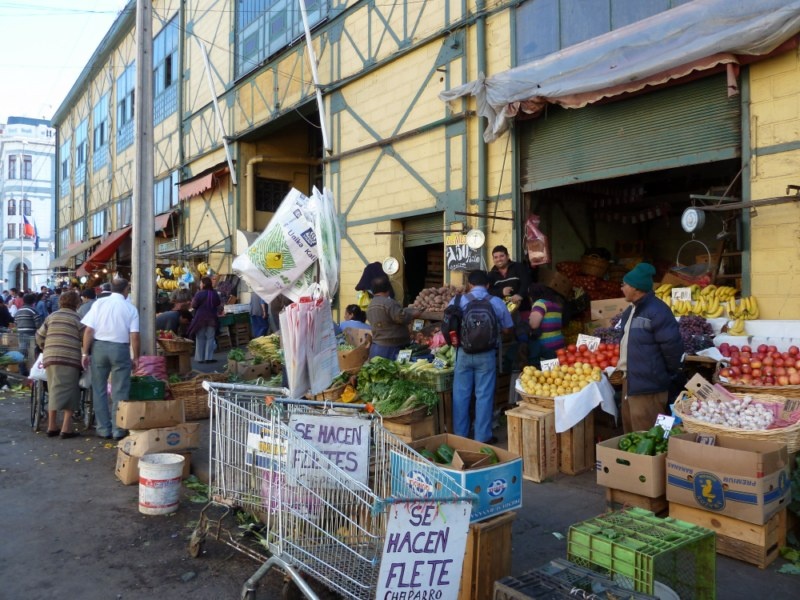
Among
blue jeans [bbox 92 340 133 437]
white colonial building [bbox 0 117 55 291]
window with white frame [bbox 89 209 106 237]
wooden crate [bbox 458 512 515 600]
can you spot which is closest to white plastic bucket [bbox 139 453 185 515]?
blue jeans [bbox 92 340 133 437]

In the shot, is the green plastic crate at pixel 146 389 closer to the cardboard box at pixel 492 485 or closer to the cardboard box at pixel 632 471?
the cardboard box at pixel 492 485

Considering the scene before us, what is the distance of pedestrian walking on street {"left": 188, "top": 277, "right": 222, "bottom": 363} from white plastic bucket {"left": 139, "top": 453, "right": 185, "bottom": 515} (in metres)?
8.00

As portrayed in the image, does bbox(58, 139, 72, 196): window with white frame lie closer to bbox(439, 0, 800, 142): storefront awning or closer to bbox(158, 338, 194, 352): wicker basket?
bbox(158, 338, 194, 352): wicker basket

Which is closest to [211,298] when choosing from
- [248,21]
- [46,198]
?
[248,21]

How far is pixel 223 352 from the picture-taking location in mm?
15727

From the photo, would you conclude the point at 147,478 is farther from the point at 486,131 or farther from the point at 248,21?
the point at 248,21

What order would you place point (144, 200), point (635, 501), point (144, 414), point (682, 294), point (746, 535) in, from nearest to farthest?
point (746, 535), point (635, 501), point (144, 414), point (682, 294), point (144, 200)

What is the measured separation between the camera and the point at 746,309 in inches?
253

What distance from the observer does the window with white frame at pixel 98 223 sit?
30400 mm

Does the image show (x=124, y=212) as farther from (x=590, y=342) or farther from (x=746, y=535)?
(x=746, y=535)

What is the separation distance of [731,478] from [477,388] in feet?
9.73

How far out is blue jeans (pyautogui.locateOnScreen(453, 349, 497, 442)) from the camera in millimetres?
6715

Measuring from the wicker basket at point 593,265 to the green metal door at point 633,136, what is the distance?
6.43 feet

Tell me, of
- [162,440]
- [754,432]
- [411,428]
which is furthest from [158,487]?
[754,432]
